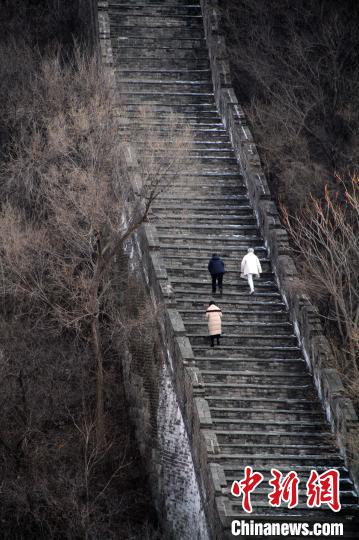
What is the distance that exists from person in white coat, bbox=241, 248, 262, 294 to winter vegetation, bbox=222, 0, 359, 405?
1.20m

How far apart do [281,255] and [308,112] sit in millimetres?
6934

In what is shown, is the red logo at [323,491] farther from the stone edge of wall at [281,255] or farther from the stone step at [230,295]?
the stone step at [230,295]

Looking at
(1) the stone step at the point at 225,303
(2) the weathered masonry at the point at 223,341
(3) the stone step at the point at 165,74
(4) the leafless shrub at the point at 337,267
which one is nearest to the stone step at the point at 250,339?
(2) the weathered masonry at the point at 223,341

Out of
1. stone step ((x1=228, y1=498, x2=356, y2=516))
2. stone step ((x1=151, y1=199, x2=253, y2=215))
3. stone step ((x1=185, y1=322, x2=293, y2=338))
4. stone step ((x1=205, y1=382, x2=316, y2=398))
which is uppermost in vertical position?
stone step ((x1=151, y1=199, x2=253, y2=215))

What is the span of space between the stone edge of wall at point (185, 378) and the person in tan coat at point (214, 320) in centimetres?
68

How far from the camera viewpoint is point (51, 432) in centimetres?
4475

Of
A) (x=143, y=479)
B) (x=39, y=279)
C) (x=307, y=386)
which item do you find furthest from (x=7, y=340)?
(x=307, y=386)

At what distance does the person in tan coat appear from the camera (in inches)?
1666

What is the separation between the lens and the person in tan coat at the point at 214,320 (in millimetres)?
42312

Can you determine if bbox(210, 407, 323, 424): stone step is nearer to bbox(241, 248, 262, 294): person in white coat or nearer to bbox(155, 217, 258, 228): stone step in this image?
bbox(241, 248, 262, 294): person in white coat

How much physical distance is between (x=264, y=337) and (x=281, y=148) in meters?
7.92

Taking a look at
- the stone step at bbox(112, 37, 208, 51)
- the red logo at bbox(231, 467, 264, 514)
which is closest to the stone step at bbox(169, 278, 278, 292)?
the red logo at bbox(231, 467, 264, 514)

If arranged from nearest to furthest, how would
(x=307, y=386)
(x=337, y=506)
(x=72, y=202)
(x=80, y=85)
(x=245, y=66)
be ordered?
(x=337, y=506), (x=307, y=386), (x=72, y=202), (x=80, y=85), (x=245, y=66)

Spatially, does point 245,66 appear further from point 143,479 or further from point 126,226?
point 143,479
